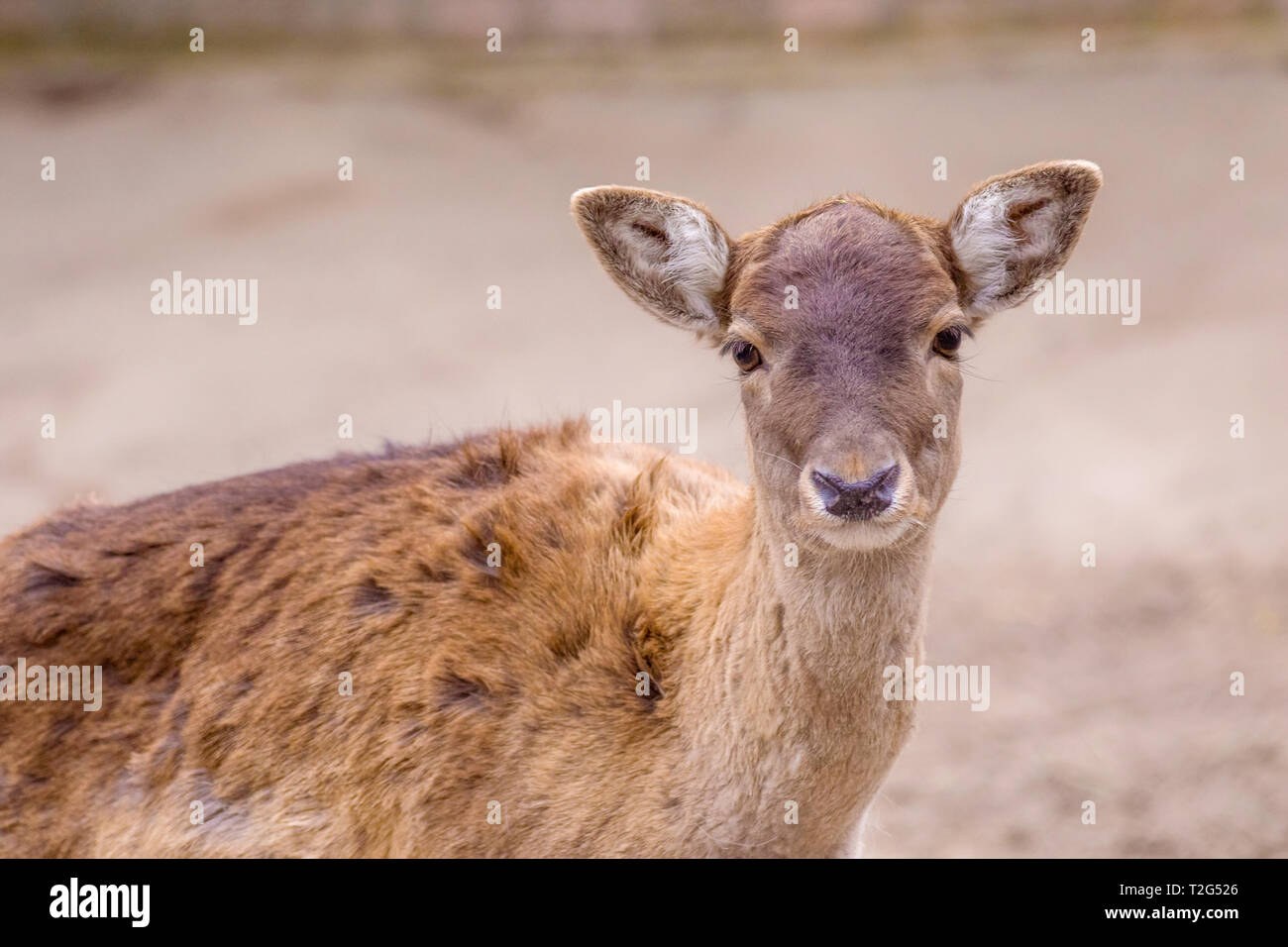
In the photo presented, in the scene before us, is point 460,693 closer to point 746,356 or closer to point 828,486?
point 746,356

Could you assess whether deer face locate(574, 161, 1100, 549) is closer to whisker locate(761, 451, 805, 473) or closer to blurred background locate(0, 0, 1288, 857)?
whisker locate(761, 451, 805, 473)

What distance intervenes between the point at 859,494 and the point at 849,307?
689mm

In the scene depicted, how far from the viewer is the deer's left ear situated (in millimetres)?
4855

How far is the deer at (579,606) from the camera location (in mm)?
4562

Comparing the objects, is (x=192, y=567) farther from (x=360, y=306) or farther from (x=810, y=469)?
(x=360, y=306)

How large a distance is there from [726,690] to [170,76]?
14938 mm

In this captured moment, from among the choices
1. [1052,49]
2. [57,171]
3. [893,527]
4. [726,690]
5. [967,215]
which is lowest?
[726,690]

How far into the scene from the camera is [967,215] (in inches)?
192

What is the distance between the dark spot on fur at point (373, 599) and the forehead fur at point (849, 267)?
1.66 m

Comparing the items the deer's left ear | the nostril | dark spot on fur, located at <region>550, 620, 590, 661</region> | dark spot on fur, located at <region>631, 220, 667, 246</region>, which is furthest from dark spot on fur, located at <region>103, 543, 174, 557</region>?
the deer's left ear

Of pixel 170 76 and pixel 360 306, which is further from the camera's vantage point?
pixel 170 76

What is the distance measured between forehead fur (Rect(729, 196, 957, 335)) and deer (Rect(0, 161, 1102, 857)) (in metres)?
0.01
